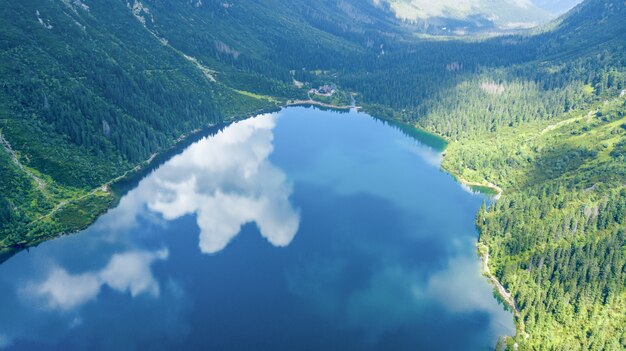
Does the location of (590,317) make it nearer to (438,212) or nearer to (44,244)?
(438,212)

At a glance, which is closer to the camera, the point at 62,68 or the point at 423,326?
the point at 423,326

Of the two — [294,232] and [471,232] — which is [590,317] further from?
[294,232]

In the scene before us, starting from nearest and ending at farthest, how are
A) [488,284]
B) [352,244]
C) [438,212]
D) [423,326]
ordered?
[423,326], [488,284], [352,244], [438,212]

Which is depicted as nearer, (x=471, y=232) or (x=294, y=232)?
(x=294, y=232)

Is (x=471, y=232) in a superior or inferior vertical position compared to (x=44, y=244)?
superior

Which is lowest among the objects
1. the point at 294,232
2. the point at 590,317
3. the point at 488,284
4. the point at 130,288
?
the point at 130,288

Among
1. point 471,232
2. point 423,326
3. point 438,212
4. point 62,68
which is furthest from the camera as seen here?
point 62,68

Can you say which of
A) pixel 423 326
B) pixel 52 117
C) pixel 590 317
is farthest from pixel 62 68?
pixel 590 317

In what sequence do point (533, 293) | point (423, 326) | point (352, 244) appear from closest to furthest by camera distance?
1. point (423, 326)
2. point (533, 293)
3. point (352, 244)

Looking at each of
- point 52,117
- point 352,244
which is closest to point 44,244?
point 52,117
